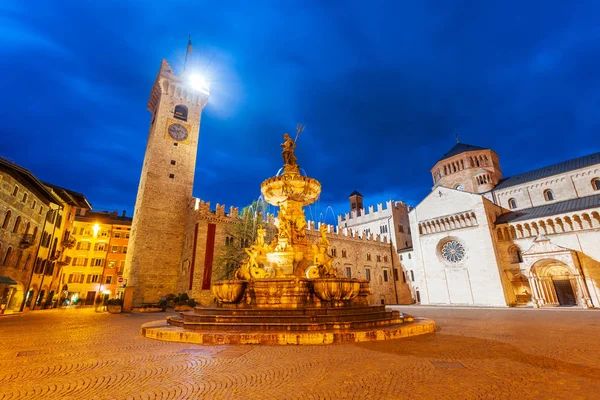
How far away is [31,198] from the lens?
24016 millimetres

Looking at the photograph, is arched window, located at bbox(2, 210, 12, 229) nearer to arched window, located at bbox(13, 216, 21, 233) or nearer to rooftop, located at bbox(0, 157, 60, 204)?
arched window, located at bbox(13, 216, 21, 233)

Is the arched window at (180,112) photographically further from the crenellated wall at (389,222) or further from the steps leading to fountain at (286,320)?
the steps leading to fountain at (286,320)

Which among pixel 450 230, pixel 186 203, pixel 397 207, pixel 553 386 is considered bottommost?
pixel 553 386

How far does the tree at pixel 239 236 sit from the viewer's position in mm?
26797

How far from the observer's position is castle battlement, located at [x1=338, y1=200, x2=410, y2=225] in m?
46.6

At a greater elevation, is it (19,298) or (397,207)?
(397,207)

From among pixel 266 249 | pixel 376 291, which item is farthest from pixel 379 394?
pixel 376 291

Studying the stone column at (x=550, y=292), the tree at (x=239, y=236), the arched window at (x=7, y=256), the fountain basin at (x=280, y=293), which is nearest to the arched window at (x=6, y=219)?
the arched window at (x=7, y=256)

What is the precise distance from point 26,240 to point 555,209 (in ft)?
158

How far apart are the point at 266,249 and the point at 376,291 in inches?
1299

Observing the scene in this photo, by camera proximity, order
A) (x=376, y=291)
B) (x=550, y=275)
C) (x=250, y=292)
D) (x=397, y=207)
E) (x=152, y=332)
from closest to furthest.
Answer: (x=152, y=332) < (x=250, y=292) < (x=550, y=275) < (x=376, y=291) < (x=397, y=207)

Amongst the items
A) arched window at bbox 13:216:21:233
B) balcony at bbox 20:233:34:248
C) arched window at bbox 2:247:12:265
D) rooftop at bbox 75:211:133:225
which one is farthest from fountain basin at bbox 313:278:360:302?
rooftop at bbox 75:211:133:225

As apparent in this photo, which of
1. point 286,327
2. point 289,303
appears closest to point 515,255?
point 289,303

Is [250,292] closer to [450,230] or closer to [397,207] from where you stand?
[450,230]
